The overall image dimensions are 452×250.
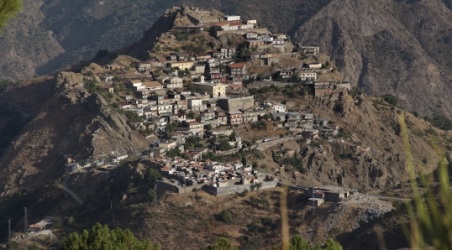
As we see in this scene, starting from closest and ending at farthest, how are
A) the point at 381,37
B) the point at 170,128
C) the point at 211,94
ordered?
the point at 170,128 < the point at 211,94 < the point at 381,37

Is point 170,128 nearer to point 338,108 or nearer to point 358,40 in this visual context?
point 338,108

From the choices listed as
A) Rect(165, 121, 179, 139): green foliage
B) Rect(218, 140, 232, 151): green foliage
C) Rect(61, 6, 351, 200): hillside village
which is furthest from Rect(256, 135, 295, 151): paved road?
Rect(165, 121, 179, 139): green foliage

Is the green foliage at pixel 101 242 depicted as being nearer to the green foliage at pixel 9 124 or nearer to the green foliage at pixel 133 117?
the green foliage at pixel 133 117

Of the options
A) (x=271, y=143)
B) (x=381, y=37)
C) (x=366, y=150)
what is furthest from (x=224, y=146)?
(x=381, y=37)

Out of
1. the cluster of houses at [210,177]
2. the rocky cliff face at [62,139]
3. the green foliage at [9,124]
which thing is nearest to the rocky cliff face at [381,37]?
the green foliage at [9,124]

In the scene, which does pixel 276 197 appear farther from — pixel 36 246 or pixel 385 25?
pixel 385 25
